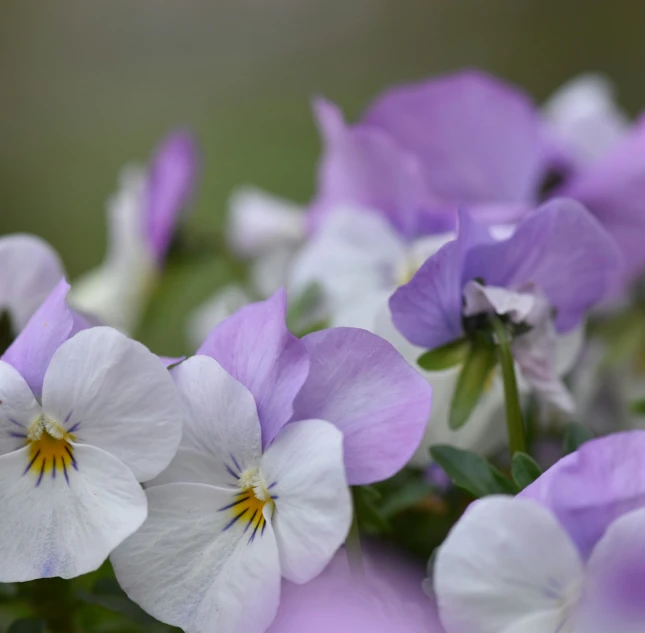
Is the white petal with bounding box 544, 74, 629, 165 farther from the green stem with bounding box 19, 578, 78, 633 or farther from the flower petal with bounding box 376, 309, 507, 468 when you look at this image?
the green stem with bounding box 19, 578, 78, 633

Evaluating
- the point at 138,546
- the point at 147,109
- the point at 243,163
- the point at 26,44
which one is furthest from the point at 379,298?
the point at 26,44

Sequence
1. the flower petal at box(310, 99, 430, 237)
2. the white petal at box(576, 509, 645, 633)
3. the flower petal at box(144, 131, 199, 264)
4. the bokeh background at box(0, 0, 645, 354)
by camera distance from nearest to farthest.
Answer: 1. the white petal at box(576, 509, 645, 633)
2. the flower petal at box(310, 99, 430, 237)
3. the flower petal at box(144, 131, 199, 264)
4. the bokeh background at box(0, 0, 645, 354)

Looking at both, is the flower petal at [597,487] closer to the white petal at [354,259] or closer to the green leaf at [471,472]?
the green leaf at [471,472]

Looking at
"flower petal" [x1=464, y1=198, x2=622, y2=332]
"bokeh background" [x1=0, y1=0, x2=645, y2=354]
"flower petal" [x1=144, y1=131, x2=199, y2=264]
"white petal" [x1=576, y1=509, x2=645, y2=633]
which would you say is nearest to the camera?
"white petal" [x1=576, y1=509, x2=645, y2=633]

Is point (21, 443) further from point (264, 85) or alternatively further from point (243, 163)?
point (264, 85)

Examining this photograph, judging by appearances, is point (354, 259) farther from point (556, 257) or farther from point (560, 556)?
point (560, 556)

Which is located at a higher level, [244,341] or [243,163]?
[244,341]

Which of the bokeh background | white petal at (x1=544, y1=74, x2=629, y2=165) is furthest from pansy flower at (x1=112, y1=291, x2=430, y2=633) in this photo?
the bokeh background
